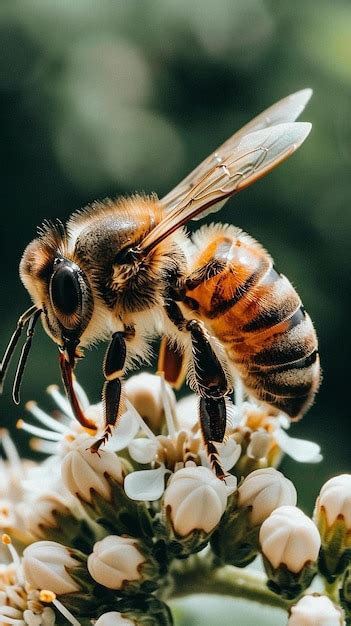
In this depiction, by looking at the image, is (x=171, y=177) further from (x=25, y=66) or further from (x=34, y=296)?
(x=34, y=296)

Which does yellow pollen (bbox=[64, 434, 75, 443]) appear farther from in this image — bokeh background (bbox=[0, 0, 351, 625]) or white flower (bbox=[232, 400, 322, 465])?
bokeh background (bbox=[0, 0, 351, 625])

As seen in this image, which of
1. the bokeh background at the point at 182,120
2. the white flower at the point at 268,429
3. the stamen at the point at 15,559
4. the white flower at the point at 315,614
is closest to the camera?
the white flower at the point at 315,614

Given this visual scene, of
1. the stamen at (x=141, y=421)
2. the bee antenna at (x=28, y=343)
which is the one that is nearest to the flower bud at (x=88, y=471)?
the stamen at (x=141, y=421)

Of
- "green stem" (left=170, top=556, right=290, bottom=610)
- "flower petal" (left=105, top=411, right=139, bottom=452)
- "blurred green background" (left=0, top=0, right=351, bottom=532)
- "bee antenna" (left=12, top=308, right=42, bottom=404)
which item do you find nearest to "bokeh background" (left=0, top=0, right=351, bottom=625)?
"blurred green background" (left=0, top=0, right=351, bottom=532)

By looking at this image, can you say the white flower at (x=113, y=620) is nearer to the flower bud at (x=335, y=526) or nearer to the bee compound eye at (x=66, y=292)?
the flower bud at (x=335, y=526)

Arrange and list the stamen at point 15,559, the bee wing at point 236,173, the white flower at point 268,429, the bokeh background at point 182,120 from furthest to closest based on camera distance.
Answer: the bokeh background at point 182,120 → the white flower at point 268,429 → the stamen at point 15,559 → the bee wing at point 236,173

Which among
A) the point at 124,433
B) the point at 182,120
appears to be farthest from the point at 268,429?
the point at 182,120
